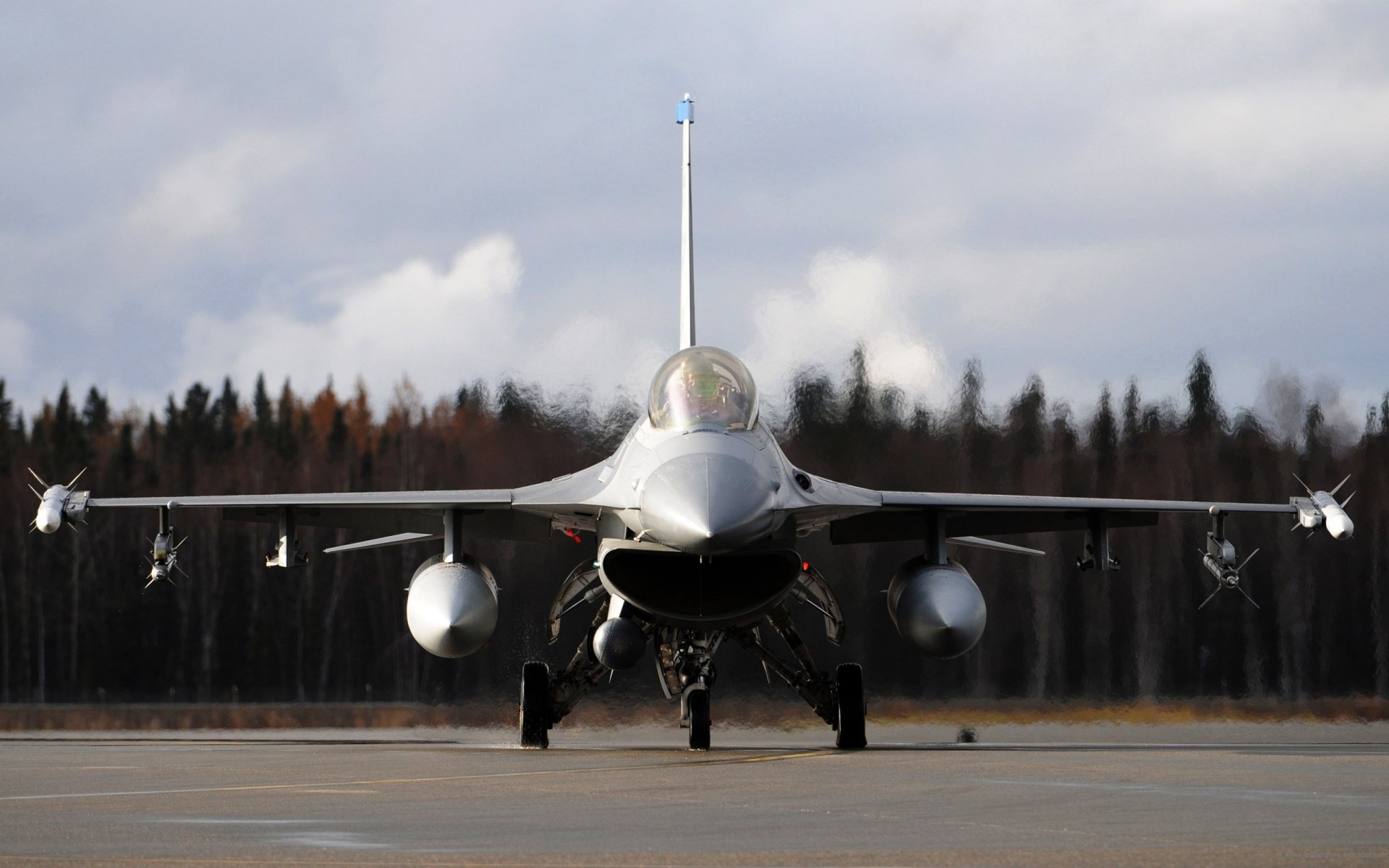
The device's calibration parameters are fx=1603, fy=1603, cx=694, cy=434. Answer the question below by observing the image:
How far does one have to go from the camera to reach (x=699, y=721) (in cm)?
1387

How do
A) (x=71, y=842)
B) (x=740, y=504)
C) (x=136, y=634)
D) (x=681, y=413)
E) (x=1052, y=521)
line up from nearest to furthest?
(x=71, y=842)
(x=740, y=504)
(x=681, y=413)
(x=1052, y=521)
(x=136, y=634)

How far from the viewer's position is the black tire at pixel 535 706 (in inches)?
591

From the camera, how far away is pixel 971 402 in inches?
818

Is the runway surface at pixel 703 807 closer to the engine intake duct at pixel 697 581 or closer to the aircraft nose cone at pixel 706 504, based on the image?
the engine intake duct at pixel 697 581

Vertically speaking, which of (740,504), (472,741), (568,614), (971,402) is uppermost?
(971,402)

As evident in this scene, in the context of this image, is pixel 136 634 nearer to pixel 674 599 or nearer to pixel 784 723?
pixel 784 723

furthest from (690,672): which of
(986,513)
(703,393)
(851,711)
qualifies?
(986,513)

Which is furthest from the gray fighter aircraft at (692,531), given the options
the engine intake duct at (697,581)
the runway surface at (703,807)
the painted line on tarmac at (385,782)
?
the painted line on tarmac at (385,782)

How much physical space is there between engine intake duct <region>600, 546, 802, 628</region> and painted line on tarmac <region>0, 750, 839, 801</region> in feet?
4.41

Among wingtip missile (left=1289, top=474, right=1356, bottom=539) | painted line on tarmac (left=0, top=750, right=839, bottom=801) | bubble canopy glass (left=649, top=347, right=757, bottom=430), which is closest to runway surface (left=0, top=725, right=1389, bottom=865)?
painted line on tarmac (left=0, top=750, right=839, bottom=801)

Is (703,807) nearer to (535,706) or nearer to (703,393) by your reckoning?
(703,393)

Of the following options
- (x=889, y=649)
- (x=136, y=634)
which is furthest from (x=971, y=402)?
(x=136, y=634)

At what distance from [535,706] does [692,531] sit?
4.32 m

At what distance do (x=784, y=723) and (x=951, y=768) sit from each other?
7651mm
